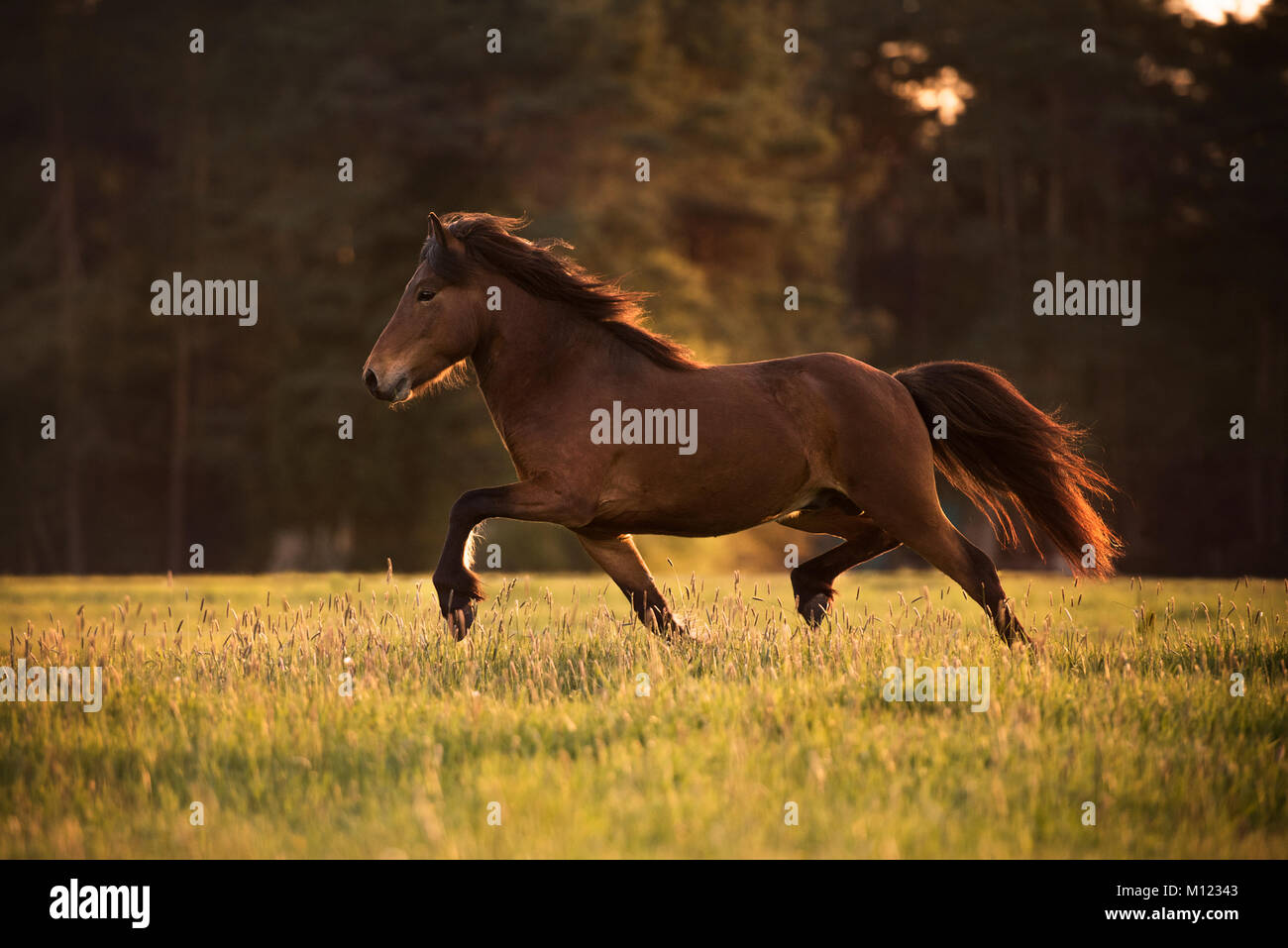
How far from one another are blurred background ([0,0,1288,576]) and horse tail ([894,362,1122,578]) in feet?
59.5

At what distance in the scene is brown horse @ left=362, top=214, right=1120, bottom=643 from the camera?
6738mm

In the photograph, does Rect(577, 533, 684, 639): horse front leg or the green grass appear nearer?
the green grass

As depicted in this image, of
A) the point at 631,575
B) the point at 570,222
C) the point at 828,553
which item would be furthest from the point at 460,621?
the point at 570,222

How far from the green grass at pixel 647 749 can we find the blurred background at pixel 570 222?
64.1ft

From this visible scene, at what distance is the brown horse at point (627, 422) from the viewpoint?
22.1 feet

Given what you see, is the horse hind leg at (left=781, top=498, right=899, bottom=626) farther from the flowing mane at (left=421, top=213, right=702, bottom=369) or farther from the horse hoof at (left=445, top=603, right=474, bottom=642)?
the horse hoof at (left=445, top=603, right=474, bottom=642)

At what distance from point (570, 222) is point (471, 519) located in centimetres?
1980

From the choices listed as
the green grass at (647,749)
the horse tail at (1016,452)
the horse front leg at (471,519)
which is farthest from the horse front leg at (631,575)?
the horse tail at (1016,452)

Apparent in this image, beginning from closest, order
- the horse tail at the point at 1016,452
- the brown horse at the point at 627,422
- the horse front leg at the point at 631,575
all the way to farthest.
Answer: the brown horse at the point at 627,422 → the horse front leg at the point at 631,575 → the horse tail at the point at 1016,452

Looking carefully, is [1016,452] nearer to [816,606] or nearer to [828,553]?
[828,553]

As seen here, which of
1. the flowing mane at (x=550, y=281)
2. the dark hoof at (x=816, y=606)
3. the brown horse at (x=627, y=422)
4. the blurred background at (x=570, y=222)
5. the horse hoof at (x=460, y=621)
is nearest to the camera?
the horse hoof at (x=460, y=621)

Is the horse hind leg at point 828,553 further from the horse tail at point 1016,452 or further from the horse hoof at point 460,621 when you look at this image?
the horse hoof at point 460,621

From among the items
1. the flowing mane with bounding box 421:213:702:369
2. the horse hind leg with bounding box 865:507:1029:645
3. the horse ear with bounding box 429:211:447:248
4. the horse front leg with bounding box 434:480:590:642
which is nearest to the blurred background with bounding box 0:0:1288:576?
the flowing mane with bounding box 421:213:702:369

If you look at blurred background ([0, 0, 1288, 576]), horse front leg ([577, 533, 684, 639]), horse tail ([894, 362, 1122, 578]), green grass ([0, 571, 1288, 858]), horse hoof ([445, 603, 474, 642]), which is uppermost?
blurred background ([0, 0, 1288, 576])
